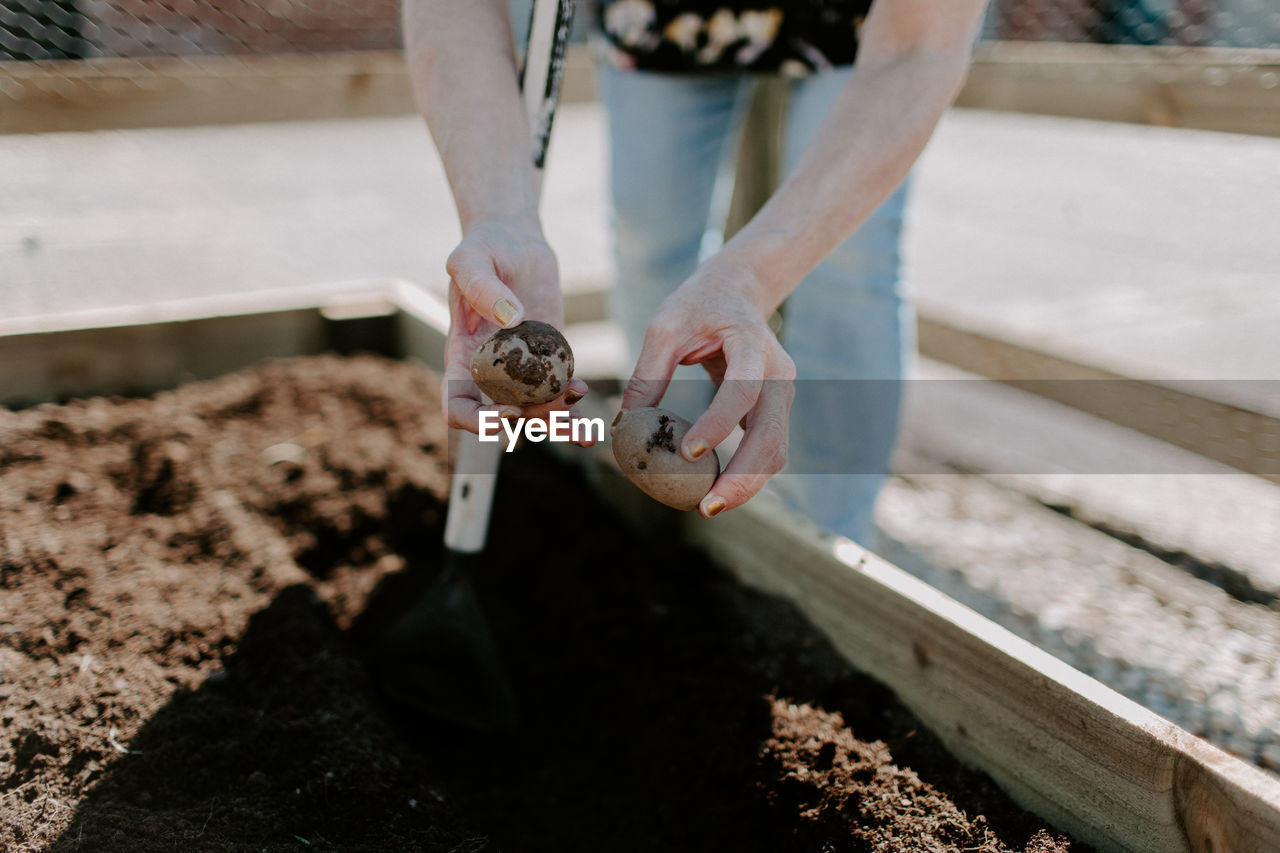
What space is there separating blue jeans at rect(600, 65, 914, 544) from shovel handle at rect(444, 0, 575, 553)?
394 millimetres

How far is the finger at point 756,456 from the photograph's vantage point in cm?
97

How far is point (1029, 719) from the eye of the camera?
1.10 metres

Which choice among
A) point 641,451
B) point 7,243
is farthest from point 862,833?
point 7,243

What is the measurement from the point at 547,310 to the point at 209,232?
415 centimetres

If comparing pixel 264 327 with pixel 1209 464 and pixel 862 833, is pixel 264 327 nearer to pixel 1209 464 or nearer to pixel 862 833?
pixel 862 833

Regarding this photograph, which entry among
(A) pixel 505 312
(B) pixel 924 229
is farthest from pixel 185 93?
(B) pixel 924 229

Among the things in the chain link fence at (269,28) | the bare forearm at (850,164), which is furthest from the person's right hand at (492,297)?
the chain link fence at (269,28)

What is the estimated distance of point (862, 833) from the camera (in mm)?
1049

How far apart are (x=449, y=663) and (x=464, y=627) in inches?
2.4

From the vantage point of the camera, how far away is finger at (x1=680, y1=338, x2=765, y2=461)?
984 millimetres

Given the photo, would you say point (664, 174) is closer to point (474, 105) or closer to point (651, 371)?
point (474, 105)

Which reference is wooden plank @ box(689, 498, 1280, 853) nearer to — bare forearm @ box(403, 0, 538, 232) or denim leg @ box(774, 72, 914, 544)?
denim leg @ box(774, 72, 914, 544)

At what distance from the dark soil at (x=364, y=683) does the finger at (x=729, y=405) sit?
468mm

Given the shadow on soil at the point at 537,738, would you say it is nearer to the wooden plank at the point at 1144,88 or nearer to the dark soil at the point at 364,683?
the dark soil at the point at 364,683
